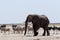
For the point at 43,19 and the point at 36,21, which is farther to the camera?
the point at 43,19

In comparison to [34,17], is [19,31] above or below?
below

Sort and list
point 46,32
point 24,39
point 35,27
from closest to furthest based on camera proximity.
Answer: point 24,39
point 35,27
point 46,32

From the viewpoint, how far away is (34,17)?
30688mm

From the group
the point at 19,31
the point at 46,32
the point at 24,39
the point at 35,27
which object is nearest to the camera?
the point at 24,39

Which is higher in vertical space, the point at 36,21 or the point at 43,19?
the point at 43,19

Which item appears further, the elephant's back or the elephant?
the elephant's back

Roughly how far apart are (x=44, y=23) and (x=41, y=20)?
0.59m

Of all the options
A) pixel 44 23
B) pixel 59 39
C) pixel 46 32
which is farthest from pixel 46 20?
pixel 59 39

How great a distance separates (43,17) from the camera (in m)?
31.5

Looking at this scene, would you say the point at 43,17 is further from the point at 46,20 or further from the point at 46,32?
the point at 46,32

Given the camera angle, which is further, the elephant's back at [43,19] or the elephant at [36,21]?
the elephant's back at [43,19]

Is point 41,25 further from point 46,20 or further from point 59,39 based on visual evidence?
point 59,39

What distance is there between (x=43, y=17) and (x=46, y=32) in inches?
119

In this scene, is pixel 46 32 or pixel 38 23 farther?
pixel 46 32
